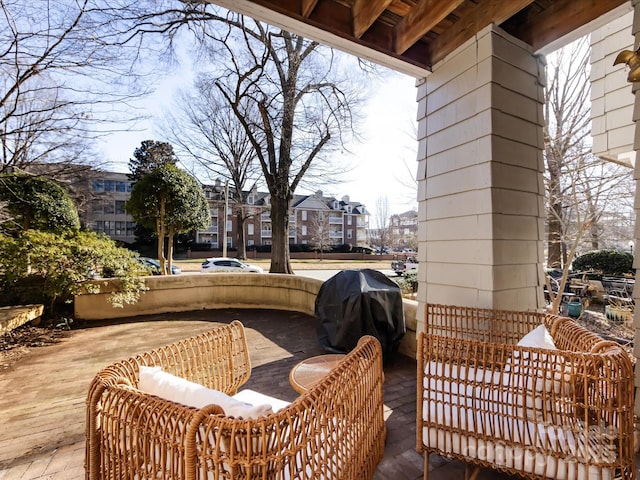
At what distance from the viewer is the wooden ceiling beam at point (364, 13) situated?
2191 mm

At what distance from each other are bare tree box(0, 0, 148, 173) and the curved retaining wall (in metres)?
2.43

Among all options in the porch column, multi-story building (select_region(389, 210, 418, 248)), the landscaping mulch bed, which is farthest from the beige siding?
multi-story building (select_region(389, 210, 418, 248))

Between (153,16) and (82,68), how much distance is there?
2.80m

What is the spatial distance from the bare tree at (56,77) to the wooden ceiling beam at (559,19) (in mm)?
4482

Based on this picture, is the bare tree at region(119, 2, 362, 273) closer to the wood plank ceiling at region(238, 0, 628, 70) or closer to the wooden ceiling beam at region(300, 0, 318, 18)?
the wood plank ceiling at region(238, 0, 628, 70)

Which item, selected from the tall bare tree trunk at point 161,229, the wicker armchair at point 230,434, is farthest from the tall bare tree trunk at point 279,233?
the wicker armchair at point 230,434

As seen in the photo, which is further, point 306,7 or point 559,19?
point 559,19

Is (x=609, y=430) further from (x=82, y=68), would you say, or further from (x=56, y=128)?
(x=56, y=128)

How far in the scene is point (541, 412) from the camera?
129 centimetres

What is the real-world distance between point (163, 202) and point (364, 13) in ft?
23.4

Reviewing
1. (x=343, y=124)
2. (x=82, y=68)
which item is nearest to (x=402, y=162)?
(x=343, y=124)

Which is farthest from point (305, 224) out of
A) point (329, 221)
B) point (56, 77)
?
point (56, 77)

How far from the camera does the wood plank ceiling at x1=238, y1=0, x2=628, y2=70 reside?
2.19 metres

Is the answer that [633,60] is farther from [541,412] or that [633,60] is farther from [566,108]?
[566,108]
